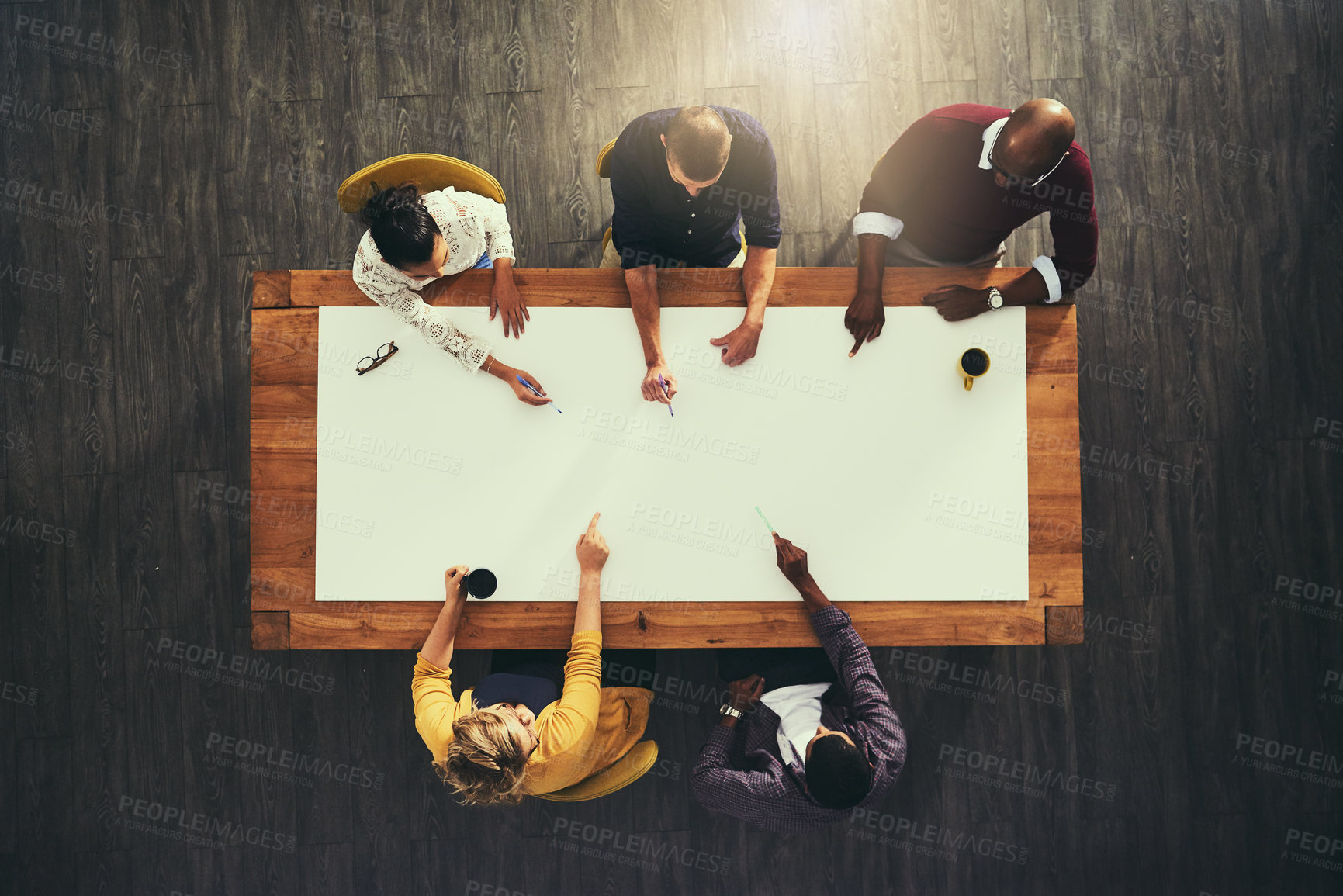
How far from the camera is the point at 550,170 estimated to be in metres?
2.60

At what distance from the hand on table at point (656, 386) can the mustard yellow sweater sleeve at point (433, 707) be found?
2.26ft

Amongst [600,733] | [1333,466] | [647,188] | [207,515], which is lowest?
[600,733]

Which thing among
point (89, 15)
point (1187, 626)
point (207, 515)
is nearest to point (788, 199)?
point (1187, 626)

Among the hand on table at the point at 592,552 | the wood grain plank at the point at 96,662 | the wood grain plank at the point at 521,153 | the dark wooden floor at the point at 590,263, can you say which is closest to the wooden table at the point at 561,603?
the hand on table at the point at 592,552

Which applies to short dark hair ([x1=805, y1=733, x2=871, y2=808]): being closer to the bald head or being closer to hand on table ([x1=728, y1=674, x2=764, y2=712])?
hand on table ([x1=728, y1=674, x2=764, y2=712])

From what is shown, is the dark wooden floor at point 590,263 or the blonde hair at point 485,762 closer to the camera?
the blonde hair at point 485,762

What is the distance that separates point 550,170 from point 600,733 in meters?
1.94

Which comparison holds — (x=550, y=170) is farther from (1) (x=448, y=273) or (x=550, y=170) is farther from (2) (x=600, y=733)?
(2) (x=600, y=733)

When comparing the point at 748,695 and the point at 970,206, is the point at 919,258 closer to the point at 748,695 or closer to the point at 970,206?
the point at 970,206

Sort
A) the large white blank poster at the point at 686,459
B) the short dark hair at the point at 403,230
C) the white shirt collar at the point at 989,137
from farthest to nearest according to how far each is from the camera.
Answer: the large white blank poster at the point at 686,459
the white shirt collar at the point at 989,137
the short dark hair at the point at 403,230

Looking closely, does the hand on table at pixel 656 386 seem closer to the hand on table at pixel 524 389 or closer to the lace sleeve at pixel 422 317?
the hand on table at pixel 524 389

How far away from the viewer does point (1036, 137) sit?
1.56 metres

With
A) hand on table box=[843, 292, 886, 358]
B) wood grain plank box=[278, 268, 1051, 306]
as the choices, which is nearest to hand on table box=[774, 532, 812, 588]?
hand on table box=[843, 292, 886, 358]

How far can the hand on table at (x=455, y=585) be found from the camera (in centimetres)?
177
